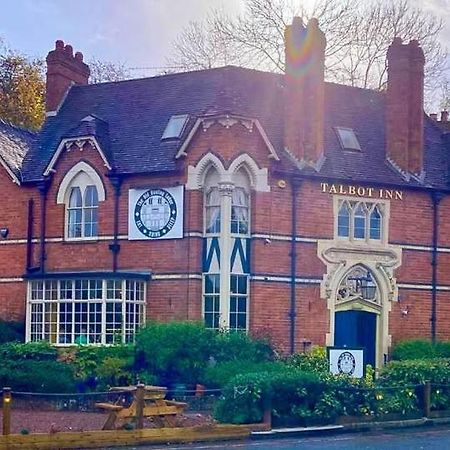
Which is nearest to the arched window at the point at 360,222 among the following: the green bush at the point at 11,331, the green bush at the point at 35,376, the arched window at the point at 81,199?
the arched window at the point at 81,199

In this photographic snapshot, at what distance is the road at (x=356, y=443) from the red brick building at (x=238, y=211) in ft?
30.6

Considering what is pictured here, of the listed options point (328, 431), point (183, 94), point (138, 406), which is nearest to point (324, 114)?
point (183, 94)

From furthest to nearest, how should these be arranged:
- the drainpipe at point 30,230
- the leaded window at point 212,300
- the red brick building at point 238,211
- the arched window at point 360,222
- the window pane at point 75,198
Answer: the drainpipe at point 30,230
the window pane at point 75,198
the arched window at point 360,222
the red brick building at point 238,211
the leaded window at point 212,300

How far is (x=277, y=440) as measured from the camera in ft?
70.6

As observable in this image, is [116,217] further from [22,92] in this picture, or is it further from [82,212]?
[22,92]

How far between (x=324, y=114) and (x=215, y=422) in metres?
15.7

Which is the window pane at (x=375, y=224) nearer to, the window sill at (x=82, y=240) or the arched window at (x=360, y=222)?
the arched window at (x=360, y=222)

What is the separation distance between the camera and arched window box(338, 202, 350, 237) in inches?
1323

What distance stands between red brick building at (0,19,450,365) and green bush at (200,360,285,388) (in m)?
2.59

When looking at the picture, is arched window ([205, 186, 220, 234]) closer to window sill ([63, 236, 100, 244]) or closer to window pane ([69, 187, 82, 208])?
window sill ([63, 236, 100, 244])

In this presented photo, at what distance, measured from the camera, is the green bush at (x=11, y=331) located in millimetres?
32625

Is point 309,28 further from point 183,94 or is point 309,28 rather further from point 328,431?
point 328,431

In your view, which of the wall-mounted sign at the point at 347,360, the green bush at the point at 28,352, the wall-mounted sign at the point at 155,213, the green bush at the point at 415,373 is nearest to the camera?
the green bush at the point at 415,373

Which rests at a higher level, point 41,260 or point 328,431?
point 41,260
